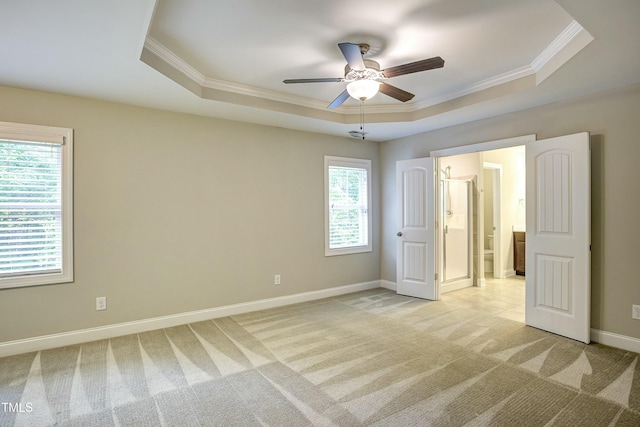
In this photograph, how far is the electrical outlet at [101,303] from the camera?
344 cm

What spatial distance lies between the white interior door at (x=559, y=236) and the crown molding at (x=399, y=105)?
2.80 feet

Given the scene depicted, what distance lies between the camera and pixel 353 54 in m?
2.36

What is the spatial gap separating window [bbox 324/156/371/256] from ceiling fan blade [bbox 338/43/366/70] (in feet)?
8.37

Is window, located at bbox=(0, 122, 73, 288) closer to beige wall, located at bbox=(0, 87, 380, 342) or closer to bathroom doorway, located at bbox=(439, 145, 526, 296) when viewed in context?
beige wall, located at bbox=(0, 87, 380, 342)

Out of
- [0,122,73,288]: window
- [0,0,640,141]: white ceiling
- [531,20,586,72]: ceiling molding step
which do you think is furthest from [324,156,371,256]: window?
[0,122,73,288]: window

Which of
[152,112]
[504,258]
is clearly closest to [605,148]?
[504,258]

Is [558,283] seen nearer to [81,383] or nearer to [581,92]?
[581,92]

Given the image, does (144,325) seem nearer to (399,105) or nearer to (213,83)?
(213,83)

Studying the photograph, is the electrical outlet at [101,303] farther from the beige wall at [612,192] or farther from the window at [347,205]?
the beige wall at [612,192]

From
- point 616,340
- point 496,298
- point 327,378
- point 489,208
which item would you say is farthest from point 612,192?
point 489,208

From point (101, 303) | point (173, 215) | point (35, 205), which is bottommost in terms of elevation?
point (101, 303)

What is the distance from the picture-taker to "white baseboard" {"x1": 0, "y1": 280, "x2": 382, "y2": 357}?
3113 mm

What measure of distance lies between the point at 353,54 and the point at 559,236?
2.88m

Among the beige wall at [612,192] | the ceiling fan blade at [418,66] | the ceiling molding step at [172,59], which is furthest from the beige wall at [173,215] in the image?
the beige wall at [612,192]
